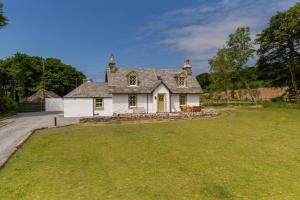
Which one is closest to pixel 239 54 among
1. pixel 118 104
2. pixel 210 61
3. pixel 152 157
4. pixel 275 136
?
pixel 210 61

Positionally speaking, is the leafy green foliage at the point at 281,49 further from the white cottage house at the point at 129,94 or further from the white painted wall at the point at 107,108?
the white painted wall at the point at 107,108

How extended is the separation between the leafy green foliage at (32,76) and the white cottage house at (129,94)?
28.1 meters

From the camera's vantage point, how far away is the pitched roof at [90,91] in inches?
1117

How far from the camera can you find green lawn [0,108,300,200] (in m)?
5.90

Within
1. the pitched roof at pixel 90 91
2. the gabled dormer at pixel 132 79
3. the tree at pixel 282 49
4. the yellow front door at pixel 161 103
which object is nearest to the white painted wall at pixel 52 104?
the pitched roof at pixel 90 91

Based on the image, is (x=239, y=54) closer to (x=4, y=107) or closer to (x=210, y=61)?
(x=210, y=61)

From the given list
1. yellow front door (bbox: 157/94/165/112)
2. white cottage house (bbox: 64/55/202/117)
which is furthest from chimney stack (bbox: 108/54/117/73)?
yellow front door (bbox: 157/94/165/112)

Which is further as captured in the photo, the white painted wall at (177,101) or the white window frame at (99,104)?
the white painted wall at (177,101)

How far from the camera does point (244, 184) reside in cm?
630

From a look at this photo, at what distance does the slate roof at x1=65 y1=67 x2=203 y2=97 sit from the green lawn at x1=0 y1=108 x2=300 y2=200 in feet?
54.7

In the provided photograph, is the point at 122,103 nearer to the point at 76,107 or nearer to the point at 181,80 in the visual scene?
the point at 76,107

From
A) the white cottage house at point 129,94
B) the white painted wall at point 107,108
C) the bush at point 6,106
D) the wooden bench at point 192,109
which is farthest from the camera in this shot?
the bush at point 6,106

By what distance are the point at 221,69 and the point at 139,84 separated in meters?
20.8

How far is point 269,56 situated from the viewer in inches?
1645
